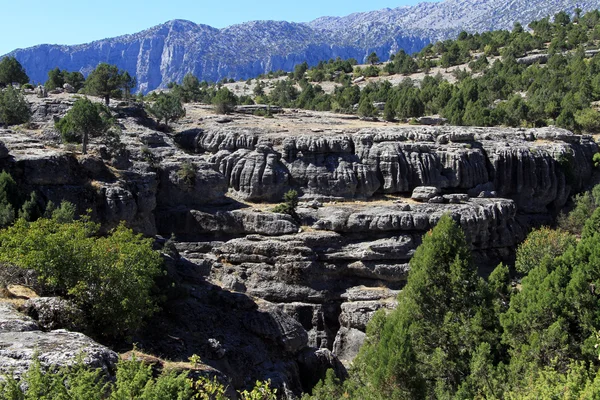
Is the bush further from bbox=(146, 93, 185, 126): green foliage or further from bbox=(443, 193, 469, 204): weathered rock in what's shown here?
bbox=(146, 93, 185, 126): green foliage

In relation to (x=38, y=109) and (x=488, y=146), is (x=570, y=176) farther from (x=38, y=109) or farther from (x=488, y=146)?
(x=38, y=109)

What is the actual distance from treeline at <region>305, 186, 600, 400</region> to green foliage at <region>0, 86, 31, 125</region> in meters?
39.8

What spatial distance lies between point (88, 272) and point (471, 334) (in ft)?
52.0

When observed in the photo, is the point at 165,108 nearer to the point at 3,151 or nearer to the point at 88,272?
the point at 3,151

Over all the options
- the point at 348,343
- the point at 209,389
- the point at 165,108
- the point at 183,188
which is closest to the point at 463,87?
the point at 165,108

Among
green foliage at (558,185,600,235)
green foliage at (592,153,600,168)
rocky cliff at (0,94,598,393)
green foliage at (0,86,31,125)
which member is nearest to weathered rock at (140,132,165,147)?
rocky cliff at (0,94,598,393)

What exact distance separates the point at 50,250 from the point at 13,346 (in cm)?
687

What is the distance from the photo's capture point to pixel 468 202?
Result: 50.8 m

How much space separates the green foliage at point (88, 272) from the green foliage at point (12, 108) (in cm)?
3152

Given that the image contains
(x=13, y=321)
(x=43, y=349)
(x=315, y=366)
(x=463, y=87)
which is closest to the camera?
(x=43, y=349)

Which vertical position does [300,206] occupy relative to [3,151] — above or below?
below

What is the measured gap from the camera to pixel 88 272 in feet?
74.1

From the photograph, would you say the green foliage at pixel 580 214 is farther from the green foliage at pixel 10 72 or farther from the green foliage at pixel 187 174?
the green foliage at pixel 10 72

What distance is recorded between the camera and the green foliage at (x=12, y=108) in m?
50.1
